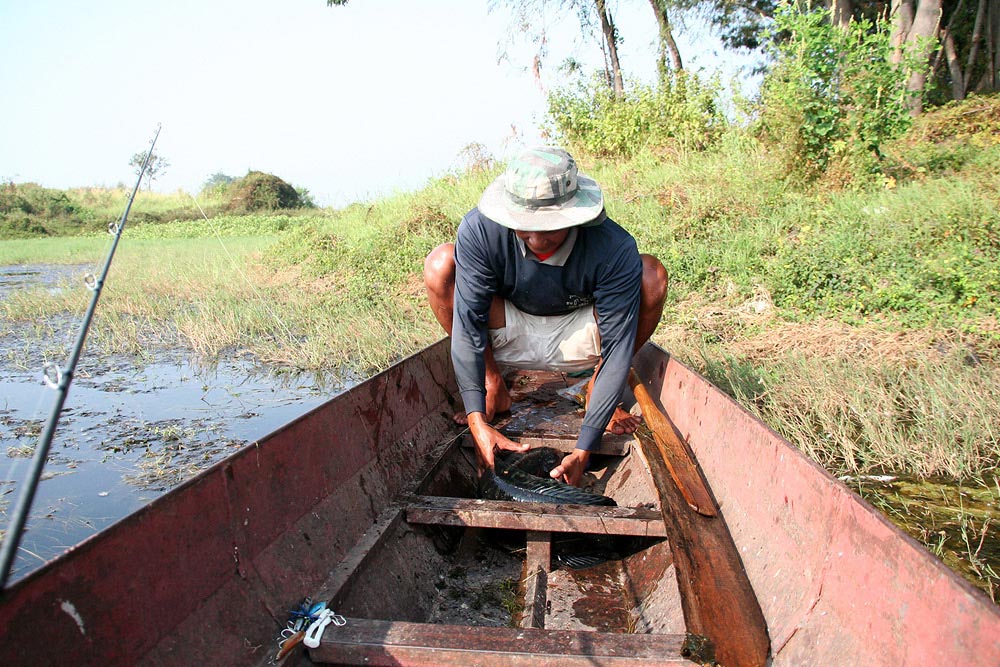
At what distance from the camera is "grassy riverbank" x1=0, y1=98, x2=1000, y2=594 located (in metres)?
3.77

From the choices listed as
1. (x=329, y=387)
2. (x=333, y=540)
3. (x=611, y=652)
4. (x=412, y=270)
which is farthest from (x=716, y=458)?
(x=412, y=270)

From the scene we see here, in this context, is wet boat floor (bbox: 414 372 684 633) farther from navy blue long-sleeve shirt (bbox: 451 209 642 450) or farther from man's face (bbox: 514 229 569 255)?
man's face (bbox: 514 229 569 255)

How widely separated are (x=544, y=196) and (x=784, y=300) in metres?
3.98

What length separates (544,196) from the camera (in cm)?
238

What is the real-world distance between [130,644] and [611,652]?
101cm

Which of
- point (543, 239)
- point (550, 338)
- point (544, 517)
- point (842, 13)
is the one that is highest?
point (842, 13)

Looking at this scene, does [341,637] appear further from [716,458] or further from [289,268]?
[289,268]

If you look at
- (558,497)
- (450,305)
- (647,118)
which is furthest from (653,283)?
(647,118)

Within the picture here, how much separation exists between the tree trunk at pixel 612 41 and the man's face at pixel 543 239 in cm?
1211

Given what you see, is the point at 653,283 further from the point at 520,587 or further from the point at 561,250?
the point at 520,587

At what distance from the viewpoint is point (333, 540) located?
2094mm

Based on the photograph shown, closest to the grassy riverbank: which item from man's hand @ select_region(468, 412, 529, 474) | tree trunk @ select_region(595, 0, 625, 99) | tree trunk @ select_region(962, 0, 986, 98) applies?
man's hand @ select_region(468, 412, 529, 474)

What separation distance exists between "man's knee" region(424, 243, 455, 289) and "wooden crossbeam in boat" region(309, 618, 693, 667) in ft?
5.44

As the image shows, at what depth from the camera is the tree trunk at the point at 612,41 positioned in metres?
13.9
